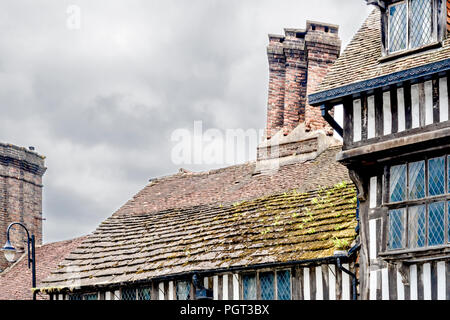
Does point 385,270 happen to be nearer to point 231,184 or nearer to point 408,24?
point 408,24

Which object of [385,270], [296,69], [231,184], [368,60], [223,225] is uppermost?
[296,69]

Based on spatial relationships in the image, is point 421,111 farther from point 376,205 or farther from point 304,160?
point 304,160

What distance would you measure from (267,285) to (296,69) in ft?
24.1

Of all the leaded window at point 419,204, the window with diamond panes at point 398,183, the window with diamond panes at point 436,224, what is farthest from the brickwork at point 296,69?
the window with diamond panes at point 436,224

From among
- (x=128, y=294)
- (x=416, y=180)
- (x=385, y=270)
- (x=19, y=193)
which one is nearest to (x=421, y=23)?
(x=416, y=180)

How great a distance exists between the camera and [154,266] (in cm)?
1670

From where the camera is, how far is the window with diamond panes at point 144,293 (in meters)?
16.7

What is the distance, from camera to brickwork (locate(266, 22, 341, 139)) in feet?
65.3

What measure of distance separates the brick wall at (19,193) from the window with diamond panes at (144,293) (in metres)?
12.8

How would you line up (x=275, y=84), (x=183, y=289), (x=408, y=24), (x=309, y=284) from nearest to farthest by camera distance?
(x=408, y=24) < (x=309, y=284) < (x=183, y=289) < (x=275, y=84)

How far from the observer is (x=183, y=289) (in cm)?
1606

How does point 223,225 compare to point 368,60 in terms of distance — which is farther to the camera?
point 223,225

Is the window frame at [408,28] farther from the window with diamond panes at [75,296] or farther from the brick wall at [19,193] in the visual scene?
the brick wall at [19,193]
